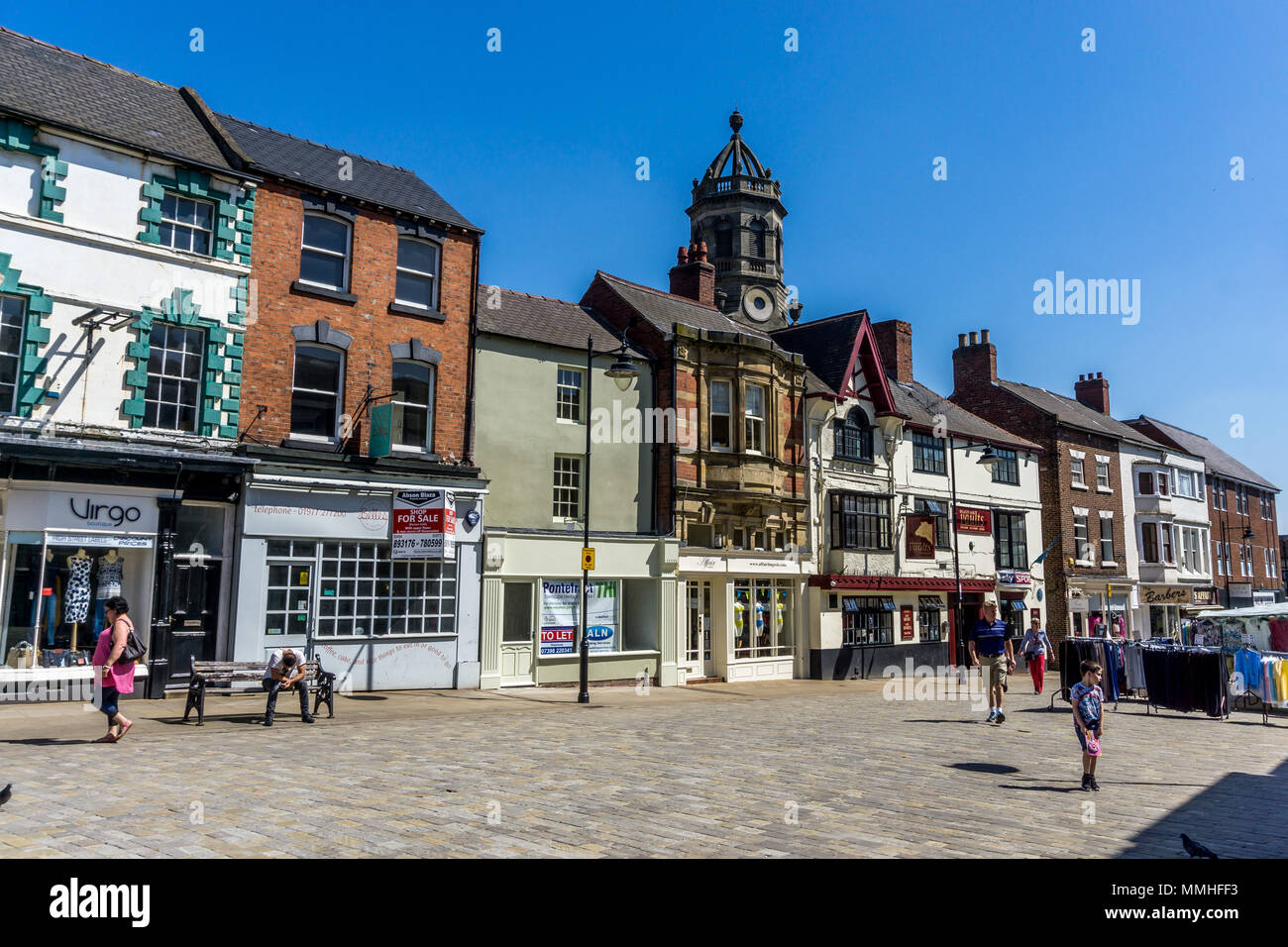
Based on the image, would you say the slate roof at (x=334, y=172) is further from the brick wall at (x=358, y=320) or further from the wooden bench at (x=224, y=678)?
the wooden bench at (x=224, y=678)

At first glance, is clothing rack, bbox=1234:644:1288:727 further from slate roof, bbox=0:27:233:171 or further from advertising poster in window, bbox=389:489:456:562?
slate roof, bbox=0:27:233:171

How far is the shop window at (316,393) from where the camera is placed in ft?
64.5

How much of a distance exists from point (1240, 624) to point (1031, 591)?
327 inches

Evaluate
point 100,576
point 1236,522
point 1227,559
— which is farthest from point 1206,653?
point 1236,522

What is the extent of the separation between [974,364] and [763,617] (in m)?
21.2

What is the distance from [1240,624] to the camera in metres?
30.2

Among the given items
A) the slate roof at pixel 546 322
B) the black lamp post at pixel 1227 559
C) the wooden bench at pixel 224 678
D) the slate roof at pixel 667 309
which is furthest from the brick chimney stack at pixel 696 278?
the black lamp post at pixel 1227 559

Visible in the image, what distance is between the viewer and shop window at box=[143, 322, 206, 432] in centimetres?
1778

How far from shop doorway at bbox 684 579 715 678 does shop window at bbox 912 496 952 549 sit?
10.3 m

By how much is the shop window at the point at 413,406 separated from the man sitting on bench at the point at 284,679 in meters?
7.07

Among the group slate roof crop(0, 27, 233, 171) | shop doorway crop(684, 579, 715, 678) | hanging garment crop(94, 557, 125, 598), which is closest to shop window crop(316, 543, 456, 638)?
hanging garment crop(94, 557, 125, 598)

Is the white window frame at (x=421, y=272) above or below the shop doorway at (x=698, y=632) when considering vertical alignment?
above

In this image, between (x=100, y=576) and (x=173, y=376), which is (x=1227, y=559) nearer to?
(x=173, y=376)
